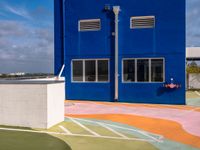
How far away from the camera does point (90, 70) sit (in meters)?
15.8

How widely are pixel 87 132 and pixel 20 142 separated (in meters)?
1.93

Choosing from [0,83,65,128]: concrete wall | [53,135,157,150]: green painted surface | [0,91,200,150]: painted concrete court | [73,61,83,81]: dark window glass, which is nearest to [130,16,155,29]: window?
[73,61,83,81]: dark window glass

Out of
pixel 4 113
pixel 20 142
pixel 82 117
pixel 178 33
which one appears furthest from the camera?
pixel 178 33

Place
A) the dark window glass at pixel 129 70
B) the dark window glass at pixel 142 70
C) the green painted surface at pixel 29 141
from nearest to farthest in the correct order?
the green painted surface at pixel 29 141
the dark window glass at pixel 142 70
the dark window glass at pixel 129 70

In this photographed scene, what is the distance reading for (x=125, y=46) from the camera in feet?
49.3

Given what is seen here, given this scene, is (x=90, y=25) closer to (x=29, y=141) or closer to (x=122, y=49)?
(x=122, y=49)

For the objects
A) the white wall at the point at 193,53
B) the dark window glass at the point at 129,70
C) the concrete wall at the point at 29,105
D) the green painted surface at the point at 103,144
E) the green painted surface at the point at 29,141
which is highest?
the white wall at the point at 193,53

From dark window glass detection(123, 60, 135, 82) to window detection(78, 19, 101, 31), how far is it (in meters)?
2.48

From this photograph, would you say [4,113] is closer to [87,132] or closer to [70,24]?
[87,132]

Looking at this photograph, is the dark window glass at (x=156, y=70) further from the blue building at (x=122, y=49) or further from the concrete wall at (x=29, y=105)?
the concrete wall at (x=29, y=105)

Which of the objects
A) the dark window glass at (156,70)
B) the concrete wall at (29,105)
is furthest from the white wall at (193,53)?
the concrete wall at (29,105)

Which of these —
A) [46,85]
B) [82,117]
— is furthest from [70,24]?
[46,85]

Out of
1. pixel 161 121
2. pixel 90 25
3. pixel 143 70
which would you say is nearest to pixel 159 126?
pixel 161 121

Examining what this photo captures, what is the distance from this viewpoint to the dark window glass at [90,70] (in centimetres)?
1569
